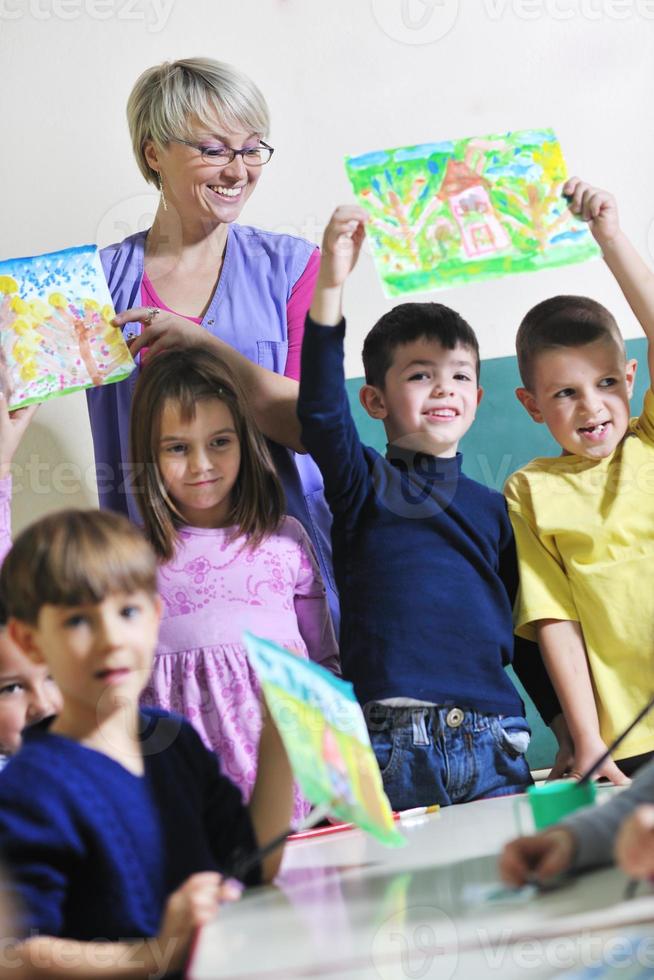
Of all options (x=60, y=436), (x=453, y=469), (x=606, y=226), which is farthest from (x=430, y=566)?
(x=60, y=436)

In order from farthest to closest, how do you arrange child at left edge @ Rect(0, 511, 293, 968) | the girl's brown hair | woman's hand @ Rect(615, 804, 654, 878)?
1. the girl's brown hair
2. child at left edge @ Rect(0, 511, 293, 968)
3. woman's hand @ Rect(615, 804, 654, 878)

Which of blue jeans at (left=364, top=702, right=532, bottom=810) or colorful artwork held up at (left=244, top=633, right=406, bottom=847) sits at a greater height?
colorful artwork held up at (left=244, top=633, right=406, bottom=847)

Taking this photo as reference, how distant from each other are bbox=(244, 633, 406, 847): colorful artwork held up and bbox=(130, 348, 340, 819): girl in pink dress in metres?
0.36

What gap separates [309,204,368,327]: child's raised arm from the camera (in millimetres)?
1232

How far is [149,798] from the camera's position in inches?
35.0

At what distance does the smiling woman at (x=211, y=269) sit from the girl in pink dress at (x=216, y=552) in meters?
0.06

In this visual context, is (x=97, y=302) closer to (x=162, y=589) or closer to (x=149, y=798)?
(x=162, y=589)

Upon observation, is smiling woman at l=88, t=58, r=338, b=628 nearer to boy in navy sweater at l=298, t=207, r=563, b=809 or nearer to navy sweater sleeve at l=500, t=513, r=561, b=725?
boy in navy sweater at l=298, t=207, r=563, b=809

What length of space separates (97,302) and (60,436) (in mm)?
599

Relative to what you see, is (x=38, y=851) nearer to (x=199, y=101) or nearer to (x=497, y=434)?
(x=199, y=101)

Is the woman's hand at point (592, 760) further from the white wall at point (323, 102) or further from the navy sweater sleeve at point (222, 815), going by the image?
the white wall at point (323, 102)

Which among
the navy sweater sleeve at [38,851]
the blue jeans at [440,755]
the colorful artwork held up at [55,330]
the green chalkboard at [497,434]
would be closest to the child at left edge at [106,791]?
the navy sweater sleeve at [38,851]

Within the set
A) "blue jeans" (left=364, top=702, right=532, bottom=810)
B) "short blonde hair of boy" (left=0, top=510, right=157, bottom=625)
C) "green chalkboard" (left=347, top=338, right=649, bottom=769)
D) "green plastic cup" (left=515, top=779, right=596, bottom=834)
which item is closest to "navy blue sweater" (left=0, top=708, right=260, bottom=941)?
"short blonde hair of boy" (left=0, top=510, right=157, bottom=625)

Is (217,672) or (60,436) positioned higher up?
(60,436)
